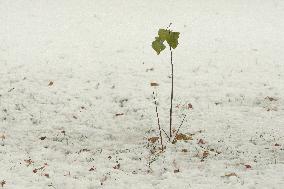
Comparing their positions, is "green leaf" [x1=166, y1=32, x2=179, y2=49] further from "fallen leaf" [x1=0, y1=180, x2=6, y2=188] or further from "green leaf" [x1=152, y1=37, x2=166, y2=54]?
"fallen leaf" [x1=0, y1=180, x2=6, y2=188]

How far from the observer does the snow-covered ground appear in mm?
5488

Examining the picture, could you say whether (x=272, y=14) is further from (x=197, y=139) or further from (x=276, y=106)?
(x=197, y=139)

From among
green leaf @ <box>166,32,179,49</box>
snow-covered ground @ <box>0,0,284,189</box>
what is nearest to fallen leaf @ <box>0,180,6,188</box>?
snow-covered ground @ <box>0,0,284,189</box>

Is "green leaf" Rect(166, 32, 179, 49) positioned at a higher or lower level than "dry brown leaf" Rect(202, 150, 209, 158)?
higher

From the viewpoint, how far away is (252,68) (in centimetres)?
931

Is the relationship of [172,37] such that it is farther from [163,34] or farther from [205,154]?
[205,154]

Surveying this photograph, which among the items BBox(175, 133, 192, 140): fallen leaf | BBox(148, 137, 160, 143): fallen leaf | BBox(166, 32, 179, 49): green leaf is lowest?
BBox(148, 137, 160, 143): fallen leaf

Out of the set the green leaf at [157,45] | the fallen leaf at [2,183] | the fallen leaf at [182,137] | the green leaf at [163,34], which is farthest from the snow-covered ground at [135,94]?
the green leaf at [163,34]

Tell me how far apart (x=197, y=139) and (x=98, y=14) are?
22.5 feet

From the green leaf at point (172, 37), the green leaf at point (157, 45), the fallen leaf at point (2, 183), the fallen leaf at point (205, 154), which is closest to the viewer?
the fallen leaf at point (2, 183)

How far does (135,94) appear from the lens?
819cm

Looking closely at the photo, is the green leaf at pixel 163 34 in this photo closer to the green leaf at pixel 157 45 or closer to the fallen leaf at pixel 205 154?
the green leaf at pixel 157 45

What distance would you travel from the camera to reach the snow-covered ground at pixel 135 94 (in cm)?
549

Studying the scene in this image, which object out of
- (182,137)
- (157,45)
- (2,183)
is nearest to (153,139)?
(182,137)
